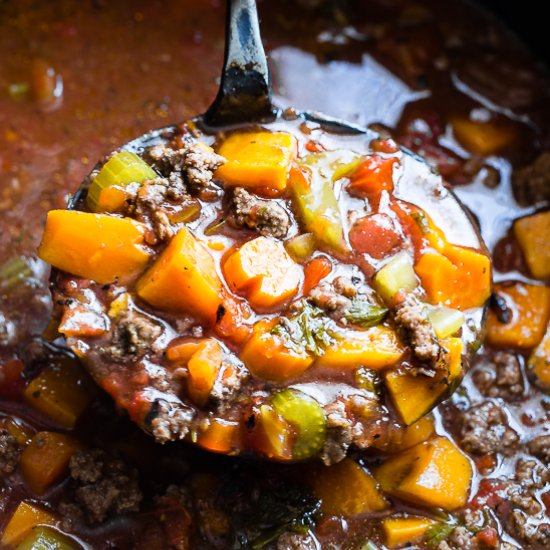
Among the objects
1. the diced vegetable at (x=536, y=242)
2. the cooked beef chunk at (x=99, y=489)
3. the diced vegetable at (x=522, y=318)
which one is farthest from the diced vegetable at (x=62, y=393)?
the diced vegetable at (x=536, y=242)

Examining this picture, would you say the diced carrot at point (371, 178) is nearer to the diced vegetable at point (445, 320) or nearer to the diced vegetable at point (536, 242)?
the diced vegetable at point (445, 320)

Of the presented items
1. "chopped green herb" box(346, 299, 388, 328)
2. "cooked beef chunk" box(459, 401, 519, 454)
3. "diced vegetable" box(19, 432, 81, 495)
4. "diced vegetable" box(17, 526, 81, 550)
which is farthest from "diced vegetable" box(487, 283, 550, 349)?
"diced vegetable" box(17, 526, 81, 550)

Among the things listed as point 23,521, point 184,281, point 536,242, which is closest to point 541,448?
point 536,242

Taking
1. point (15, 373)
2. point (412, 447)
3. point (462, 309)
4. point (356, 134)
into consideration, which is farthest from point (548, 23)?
point (15, 373)

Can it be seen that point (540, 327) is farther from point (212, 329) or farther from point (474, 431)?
point (212, 329)

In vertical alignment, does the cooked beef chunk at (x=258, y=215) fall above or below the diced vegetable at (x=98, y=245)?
above

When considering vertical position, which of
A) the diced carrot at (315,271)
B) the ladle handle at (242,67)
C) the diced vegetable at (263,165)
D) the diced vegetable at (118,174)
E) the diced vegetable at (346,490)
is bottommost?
the diced vegetable at (346,490)
